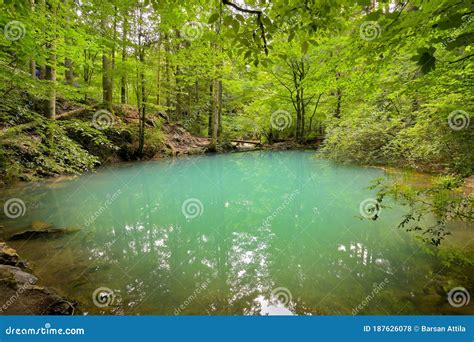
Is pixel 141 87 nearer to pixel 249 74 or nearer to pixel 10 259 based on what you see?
pixel 249 74

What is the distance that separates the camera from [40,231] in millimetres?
5266

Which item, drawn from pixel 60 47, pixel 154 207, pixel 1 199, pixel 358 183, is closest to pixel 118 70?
pixel 60 47

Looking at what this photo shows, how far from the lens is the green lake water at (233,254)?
326 centimetres

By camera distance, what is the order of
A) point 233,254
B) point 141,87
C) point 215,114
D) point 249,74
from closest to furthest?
point 233,254 < point 249,74 < point 141,87 < point 215,114

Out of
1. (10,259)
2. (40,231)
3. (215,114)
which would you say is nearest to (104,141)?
(40,231)

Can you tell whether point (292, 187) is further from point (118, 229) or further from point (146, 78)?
point (146, 78)

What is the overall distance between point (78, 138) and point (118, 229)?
870 centimetres

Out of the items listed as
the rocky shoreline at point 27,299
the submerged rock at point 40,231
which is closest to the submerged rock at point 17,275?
the rocky shoreline at point 27,299

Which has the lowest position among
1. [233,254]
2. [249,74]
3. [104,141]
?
[233,254]

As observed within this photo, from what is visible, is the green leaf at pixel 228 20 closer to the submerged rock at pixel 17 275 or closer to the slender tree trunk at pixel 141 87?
the submerged rock at pixel 17 275

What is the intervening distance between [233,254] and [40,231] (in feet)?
12.1

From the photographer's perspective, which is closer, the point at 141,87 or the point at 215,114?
the point at 141,87

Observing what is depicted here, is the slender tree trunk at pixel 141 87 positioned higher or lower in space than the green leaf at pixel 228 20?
higher

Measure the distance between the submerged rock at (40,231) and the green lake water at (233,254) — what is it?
0.61 feet
